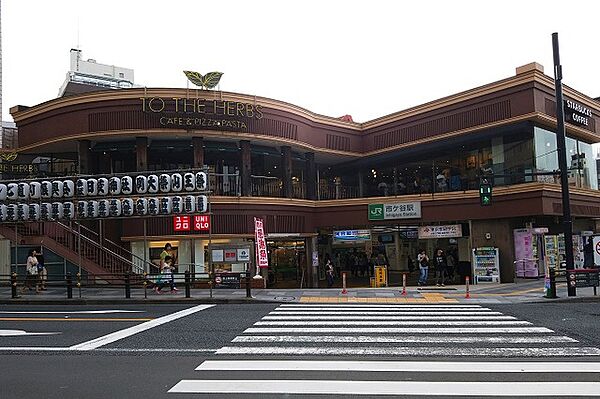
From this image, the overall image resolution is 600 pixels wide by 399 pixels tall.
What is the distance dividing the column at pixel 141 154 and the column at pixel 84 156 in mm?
2598

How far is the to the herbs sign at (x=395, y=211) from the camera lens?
2731cm

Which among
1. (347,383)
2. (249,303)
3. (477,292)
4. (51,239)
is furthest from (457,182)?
(347,383)

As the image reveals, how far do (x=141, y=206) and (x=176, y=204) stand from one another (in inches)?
58.3

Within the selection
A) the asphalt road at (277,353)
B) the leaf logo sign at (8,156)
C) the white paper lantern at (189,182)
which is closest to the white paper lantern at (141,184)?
the white paper lantern at (189,182)

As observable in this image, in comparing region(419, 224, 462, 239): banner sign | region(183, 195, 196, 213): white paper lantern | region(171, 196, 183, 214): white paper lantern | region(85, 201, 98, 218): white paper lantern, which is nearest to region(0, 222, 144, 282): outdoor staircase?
region(85, 201, 98, 218): white paper lantern

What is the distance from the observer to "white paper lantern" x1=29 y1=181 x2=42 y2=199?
21.3 meters

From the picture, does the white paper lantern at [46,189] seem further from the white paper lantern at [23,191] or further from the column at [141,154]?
the column at [141,154]

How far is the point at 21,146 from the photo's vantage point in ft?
94.2

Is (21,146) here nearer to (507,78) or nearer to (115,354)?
(115,354)

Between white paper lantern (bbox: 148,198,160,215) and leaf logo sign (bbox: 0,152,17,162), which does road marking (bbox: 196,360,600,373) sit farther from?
leaf logo sign (bbox: 0,152,17,162)

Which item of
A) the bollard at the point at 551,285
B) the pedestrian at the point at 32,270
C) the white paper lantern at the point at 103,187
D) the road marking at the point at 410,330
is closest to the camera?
the road marking at the point at 410,330

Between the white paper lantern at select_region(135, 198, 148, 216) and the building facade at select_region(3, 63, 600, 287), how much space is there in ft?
8.63

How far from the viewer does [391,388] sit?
7.25 metres

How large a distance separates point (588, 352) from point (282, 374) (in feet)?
18.4
